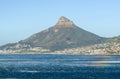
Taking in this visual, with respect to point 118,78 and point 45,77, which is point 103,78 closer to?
→ point 118,78

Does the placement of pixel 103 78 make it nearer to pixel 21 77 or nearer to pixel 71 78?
pixel 71 78

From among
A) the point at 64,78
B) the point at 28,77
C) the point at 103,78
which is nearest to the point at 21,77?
the point at 28,77

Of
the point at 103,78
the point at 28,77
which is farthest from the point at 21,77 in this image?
the point at 103,78

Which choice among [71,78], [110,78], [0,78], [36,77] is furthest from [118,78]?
Result: [0,78]

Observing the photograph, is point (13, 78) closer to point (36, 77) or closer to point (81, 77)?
point (36, 77)

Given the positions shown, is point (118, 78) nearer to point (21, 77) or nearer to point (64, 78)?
point (64, 78)

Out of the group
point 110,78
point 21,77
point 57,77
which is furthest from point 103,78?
point 21,77
